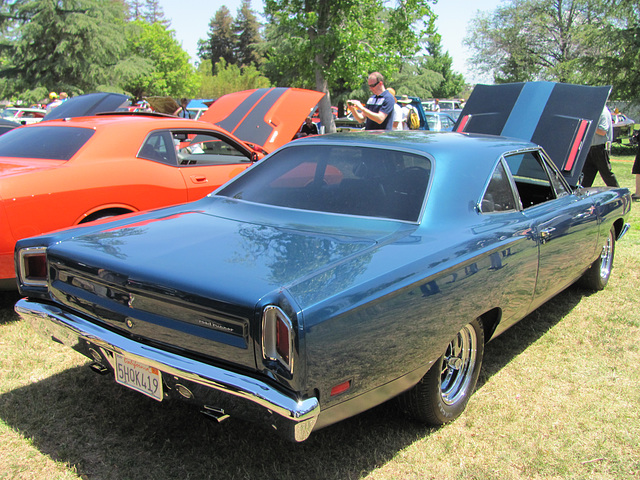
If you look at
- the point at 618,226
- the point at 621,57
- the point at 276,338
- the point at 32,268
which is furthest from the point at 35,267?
the point at 621,57

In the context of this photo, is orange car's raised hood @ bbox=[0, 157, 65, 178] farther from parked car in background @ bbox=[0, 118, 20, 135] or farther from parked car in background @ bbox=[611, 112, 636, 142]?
parked car in background @ bbox=[611, 112, 636, 142]

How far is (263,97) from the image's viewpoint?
24.6 ft

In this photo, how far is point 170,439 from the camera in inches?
106

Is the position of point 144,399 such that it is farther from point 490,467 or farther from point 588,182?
point 588,182

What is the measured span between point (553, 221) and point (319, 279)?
2029mm

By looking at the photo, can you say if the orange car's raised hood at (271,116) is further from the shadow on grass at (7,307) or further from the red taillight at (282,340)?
the red taillight at (282,340)

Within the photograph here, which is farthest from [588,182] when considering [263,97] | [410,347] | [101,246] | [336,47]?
[336,47]

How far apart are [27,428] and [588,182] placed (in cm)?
835

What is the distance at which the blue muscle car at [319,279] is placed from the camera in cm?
200

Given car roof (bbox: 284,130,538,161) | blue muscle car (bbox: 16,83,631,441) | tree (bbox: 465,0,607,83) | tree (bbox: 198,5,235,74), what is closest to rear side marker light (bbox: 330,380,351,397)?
blue muscle car (bbox: 16,83,631,441)

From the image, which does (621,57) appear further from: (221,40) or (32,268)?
(221,40)

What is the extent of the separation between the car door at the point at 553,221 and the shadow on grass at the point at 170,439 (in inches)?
53.0

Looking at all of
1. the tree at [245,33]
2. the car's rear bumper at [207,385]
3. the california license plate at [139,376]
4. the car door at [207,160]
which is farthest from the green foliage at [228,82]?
the california license plate at [139,376]

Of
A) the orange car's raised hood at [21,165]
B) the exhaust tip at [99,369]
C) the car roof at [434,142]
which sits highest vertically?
the car roof at [434,142]
